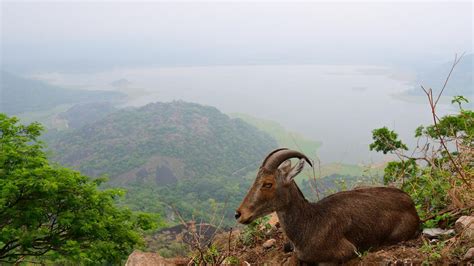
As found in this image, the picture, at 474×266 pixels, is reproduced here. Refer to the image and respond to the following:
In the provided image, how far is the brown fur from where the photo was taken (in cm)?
458

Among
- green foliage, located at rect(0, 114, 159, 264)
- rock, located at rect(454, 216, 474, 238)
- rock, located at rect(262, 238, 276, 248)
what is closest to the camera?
rock, located at rect(454, 216, 474, 238)

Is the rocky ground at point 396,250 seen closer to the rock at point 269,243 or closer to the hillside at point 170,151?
the rock at point 269,243

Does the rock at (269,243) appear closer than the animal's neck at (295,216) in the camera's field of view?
No

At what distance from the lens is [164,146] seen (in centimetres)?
11250

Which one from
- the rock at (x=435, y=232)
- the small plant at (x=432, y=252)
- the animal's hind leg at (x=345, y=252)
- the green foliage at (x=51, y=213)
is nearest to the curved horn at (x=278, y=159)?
the animal's hind leg at (x=345, y=252)

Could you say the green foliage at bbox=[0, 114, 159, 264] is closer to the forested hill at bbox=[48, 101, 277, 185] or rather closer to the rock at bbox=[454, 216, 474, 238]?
the rock at bbox=[454, 216, 474, 238]

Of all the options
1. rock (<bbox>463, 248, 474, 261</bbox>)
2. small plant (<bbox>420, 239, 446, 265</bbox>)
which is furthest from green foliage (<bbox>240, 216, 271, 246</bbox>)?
rock (<bbox>463, 248, 474, 261</bbox>)

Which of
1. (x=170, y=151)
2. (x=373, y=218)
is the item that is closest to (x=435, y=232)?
(x=373, y=218)

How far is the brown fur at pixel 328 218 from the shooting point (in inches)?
180

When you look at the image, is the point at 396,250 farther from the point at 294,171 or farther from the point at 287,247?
the point at 294,171

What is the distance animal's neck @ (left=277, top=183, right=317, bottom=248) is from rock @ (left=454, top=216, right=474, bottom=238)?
1597 mm

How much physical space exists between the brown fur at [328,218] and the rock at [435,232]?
0.13 metres

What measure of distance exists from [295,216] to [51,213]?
407 inches

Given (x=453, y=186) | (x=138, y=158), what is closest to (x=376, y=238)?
(x=453, y=186)
